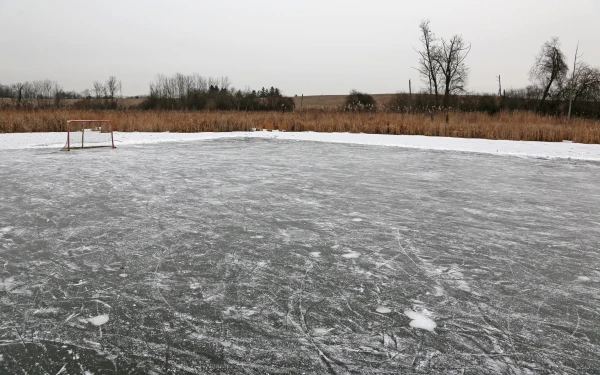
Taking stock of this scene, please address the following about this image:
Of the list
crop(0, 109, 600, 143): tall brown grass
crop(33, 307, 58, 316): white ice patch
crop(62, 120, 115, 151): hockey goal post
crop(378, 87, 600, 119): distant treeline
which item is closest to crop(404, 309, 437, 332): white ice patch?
crop(33, 307, 58, 316): white ice patch

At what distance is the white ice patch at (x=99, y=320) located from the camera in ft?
6.50

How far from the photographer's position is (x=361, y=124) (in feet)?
50.9

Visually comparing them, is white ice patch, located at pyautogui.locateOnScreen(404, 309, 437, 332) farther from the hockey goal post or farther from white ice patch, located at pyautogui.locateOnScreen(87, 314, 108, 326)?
the hockey goal post

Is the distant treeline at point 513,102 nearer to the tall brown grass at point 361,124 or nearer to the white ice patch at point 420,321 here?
the tall brown grass at point 361,124

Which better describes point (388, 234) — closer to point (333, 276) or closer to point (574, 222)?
point (333, 276)

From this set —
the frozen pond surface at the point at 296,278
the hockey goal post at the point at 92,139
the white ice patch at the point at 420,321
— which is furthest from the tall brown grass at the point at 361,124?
the white ice patch at the point at 420,321

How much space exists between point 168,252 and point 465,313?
1.90 m

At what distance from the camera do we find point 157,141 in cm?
1178

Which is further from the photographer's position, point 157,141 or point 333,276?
point 157,141

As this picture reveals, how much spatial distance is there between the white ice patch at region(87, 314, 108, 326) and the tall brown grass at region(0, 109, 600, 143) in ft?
42.4

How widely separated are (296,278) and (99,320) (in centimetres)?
104

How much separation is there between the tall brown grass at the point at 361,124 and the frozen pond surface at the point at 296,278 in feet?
26.6

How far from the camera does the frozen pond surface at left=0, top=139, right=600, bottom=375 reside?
1.76 meters

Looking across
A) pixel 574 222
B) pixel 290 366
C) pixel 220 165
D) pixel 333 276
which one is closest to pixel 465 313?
pixel 333 276
